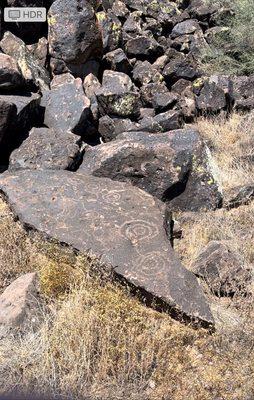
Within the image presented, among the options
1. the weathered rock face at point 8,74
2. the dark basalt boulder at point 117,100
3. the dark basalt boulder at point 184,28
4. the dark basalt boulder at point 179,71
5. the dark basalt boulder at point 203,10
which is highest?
the weathered rock face at point 8,74

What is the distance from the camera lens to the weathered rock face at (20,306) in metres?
3.34

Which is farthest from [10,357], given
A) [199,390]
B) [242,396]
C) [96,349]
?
[242,396]

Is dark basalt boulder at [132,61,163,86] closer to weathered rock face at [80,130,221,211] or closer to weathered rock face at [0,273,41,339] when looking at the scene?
weathered rock face at [80,130,221,211]

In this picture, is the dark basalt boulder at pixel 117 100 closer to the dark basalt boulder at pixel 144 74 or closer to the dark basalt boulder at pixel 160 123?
the dark basalt boulder at pixel 160 123

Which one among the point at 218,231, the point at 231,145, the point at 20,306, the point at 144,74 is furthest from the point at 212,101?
the point at 20,306

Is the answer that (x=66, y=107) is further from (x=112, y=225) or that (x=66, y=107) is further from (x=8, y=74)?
(x=112, y=225)

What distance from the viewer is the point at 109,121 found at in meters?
6.96

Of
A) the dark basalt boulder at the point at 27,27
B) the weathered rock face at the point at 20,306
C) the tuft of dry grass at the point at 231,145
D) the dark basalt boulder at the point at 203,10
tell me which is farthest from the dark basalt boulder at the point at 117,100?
the dark basalt boulder at the point at 203,10

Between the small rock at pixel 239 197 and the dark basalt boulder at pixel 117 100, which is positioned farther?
the dark basalt boulder at pixel 117 100

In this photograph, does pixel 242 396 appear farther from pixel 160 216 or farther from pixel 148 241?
pixel 160 216

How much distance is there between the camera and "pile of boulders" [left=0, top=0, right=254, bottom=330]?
14.3ft

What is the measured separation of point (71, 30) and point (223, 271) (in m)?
5.07

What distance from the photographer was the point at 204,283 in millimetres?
4141

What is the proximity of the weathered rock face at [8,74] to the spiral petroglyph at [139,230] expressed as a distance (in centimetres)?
287
